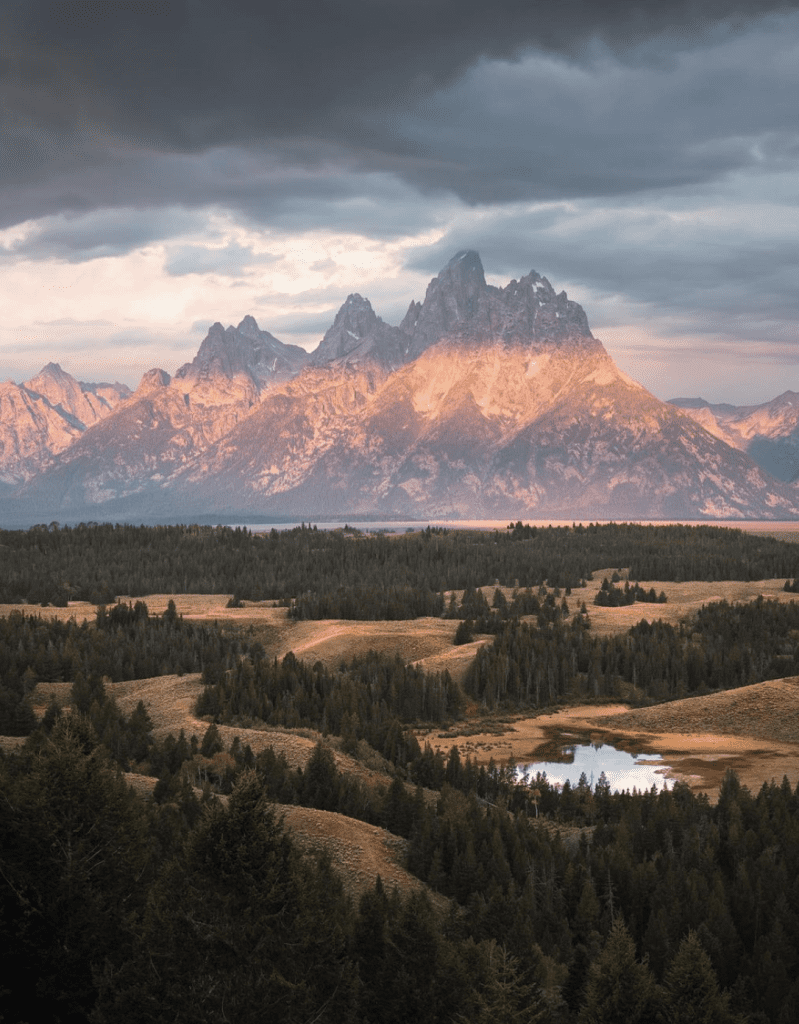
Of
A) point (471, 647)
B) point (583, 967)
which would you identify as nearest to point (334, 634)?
point (471, 647)

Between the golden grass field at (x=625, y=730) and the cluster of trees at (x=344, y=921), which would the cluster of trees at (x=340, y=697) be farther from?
the cluster of trees at (x=344, y=921)

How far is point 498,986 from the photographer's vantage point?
134 ft

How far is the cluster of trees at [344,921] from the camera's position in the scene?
41.9 m

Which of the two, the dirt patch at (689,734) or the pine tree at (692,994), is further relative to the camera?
the dirt patch at (689,734)

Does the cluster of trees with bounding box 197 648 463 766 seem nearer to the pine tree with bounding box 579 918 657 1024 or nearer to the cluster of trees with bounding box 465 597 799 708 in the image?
the cluster of trees with bounding box 465 597 799 708

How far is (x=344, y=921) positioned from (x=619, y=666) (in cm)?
13279

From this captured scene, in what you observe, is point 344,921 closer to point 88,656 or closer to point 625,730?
point 625,730

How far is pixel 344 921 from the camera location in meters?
55.5

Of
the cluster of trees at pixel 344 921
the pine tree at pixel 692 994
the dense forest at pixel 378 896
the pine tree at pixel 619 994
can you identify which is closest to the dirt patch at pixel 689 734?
the dense forest at pixel 378 896

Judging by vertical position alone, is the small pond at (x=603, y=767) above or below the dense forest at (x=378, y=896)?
below

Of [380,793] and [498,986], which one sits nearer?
[498,986]

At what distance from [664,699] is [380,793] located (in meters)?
88.3

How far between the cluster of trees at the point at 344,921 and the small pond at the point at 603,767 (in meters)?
35.8

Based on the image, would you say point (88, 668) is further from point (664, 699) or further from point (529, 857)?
point (529, 857)
